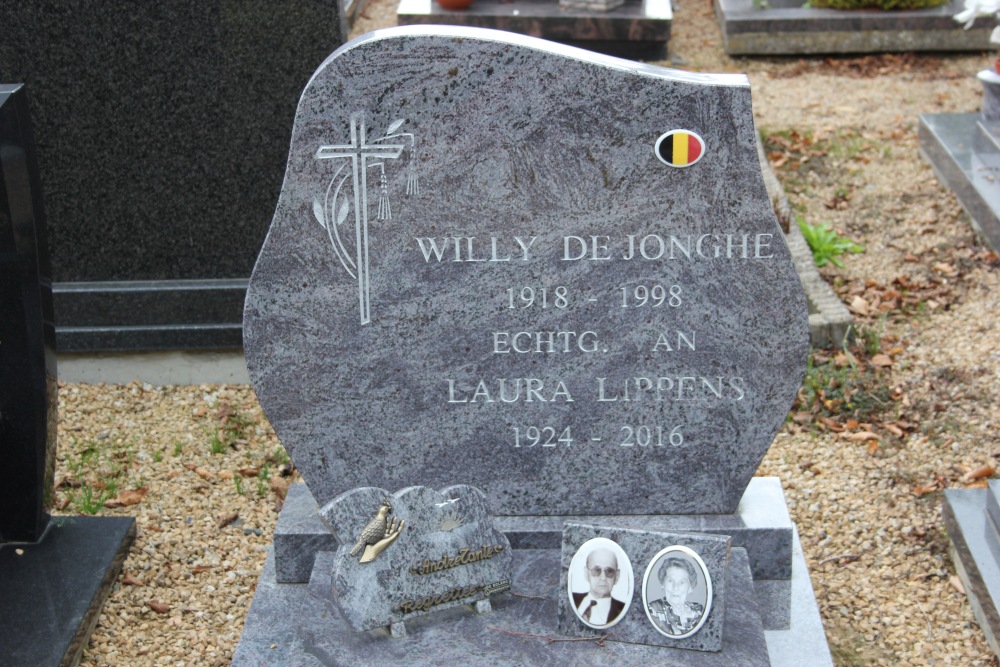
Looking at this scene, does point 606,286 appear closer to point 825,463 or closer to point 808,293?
point 825,463

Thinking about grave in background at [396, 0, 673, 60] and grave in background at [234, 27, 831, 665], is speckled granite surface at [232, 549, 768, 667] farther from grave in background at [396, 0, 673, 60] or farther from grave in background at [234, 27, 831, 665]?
grave in background at [396, 0, 673, 60]

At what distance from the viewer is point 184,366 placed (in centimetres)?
564

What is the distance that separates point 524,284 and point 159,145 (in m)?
2.52

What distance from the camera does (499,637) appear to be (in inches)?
135

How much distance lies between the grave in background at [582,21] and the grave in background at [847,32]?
0.89 metres

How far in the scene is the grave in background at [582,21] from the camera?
946 centimetres

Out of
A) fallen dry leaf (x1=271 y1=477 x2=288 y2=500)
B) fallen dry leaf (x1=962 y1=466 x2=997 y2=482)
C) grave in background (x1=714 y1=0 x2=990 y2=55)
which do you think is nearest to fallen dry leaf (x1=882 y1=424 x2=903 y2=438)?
fallen dry leaf (x1=962 y1=466 x2=997 y2=482)

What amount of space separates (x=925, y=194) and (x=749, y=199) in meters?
4.50

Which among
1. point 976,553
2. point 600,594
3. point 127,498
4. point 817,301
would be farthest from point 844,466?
point 127,498

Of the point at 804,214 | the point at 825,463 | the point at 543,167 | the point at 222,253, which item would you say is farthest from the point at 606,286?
the point at 804,214

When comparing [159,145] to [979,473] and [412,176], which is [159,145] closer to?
[412,176]

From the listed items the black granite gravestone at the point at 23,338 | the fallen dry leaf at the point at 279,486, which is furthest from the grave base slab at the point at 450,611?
the black granite gravestone at the point at 23,338

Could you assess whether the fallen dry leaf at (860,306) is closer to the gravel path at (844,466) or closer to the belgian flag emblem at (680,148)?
the gravel path at (844,466)

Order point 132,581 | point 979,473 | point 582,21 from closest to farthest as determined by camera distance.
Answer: point 132,581
point 979,473
point 582,21
